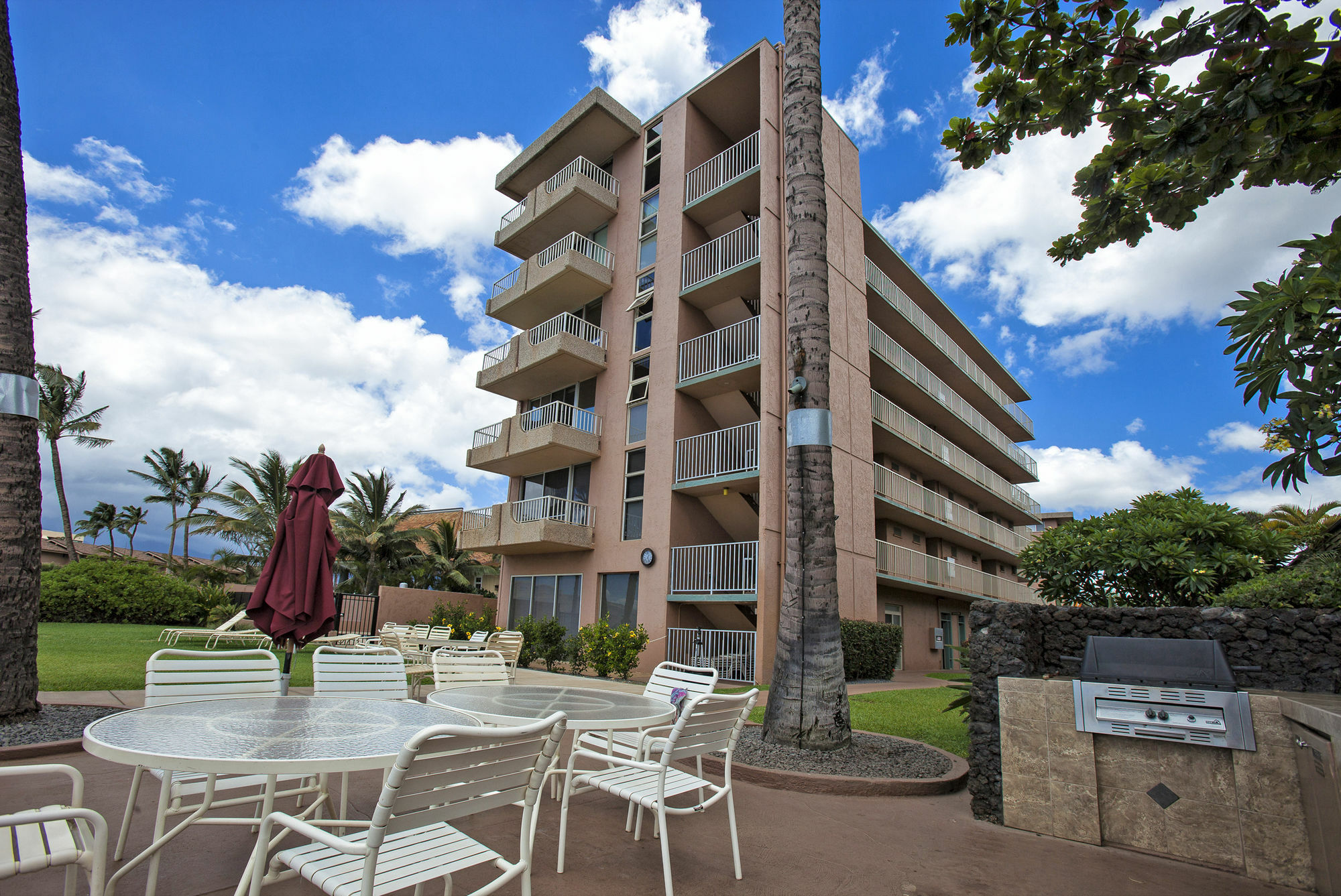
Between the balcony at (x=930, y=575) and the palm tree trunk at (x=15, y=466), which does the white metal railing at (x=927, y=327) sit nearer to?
the balcony at (x=930, y=575)

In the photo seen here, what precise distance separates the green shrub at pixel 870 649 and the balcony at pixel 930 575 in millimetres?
1751

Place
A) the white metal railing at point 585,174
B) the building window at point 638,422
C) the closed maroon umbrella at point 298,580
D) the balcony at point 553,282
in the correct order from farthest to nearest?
1. the white metal railing at point 585,174
2. the balcony at point 553,282
3. the building window at point 638,422
4. the closed maroon umbrella at point 298,580

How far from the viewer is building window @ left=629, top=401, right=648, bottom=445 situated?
1591cm

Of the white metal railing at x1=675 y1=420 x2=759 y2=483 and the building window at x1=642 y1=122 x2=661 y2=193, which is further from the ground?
the building window at x1=642 y1=122 x2=661 y2=193

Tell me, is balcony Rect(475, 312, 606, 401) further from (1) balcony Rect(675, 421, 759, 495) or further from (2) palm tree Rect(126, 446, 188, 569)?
(2) palm tree Rect(126, 446, 188, 569)

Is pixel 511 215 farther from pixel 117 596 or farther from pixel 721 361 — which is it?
pixel 117 596

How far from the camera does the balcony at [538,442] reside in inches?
632

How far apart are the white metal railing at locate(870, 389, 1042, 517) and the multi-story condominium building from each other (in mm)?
146

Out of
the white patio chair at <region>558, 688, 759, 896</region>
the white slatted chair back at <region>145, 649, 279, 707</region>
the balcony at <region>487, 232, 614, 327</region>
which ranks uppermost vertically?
the balcony at <region>487, 232, 614, 327</region>

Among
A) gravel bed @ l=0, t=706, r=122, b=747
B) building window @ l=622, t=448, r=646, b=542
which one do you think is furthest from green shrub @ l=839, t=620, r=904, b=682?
→ gravel bed @ l=0, t=706, r=122, b=747

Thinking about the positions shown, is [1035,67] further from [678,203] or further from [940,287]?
[940,287]

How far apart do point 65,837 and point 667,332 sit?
47.5 ft

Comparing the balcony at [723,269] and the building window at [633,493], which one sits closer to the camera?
the balcony at [723,269]

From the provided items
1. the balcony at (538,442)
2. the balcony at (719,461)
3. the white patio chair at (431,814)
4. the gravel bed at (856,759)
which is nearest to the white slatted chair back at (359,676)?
the white patio chair at (431,814)
